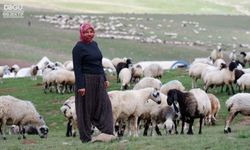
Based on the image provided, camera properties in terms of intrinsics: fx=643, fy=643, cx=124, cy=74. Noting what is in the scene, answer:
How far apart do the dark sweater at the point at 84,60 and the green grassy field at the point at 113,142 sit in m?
1.30

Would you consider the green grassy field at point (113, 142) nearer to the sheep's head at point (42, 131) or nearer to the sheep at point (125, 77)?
the sheep's head at point (42, 131)

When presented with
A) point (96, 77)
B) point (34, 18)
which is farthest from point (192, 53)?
point (96, 77)

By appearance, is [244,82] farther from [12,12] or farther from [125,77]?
[12,12]

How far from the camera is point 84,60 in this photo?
12.2 metres

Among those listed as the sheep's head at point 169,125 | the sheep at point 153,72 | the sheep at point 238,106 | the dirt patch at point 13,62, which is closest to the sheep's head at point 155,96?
the sheep's head at point 169,125

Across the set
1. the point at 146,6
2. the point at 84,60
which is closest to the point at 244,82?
the point at 84,60

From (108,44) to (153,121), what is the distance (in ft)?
118

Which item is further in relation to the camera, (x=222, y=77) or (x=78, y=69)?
(x=222, y=77)

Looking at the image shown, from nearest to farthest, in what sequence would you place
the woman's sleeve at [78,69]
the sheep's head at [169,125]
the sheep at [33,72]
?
1. the woman's sleeve at [78,69]
2. the sheep's head at [169,125]
3. the sheep at [33,72]

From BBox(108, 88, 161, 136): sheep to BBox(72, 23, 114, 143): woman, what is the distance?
1.99 meters

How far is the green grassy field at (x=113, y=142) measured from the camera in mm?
11516

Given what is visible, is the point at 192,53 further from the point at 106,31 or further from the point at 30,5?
the point at 30,5

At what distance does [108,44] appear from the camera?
52.2 m

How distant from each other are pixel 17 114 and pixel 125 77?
11.2 m
